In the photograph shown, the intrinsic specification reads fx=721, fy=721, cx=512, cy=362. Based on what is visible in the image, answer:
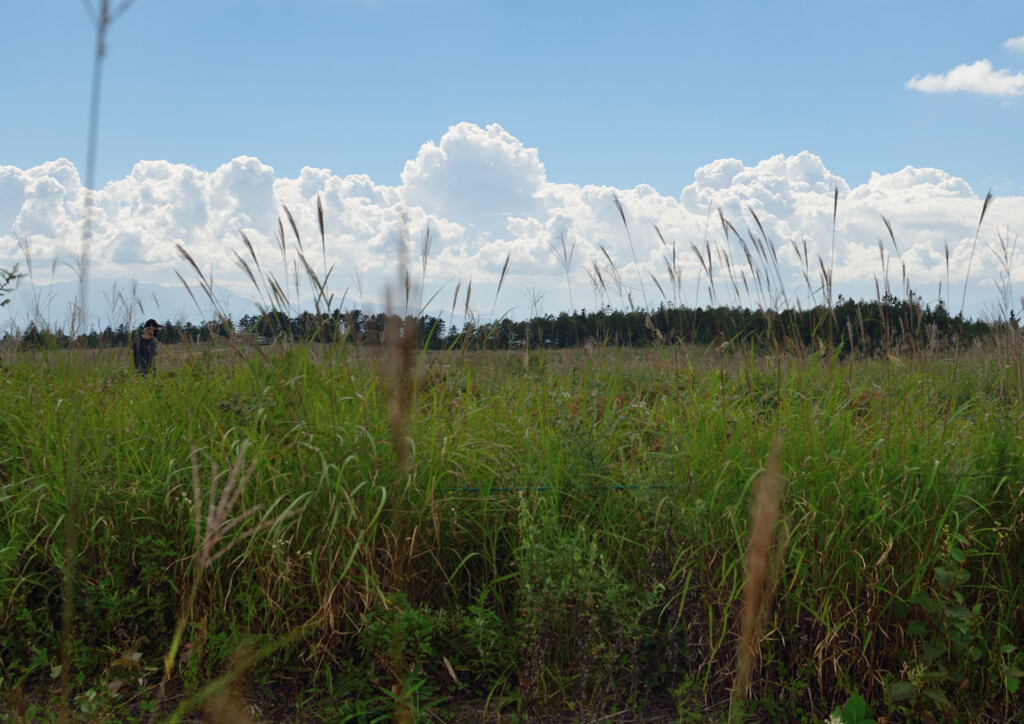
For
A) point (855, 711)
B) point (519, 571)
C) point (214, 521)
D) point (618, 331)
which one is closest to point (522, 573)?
point (519, 571)

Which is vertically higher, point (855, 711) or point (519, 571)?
point (519, 571)

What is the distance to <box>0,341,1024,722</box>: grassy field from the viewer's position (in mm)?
2455

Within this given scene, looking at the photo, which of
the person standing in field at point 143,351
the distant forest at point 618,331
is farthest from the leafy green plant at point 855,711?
the person standing in field at point 143,351

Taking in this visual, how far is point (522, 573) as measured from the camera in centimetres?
237

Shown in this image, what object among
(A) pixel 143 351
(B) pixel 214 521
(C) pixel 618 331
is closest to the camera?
(B) pixel 214 521

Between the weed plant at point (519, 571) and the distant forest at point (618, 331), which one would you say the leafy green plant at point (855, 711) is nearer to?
the weed plant at point (519, 571)

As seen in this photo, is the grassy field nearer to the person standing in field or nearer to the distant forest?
the distant forest

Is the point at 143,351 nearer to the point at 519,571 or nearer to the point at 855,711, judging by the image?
the point at 519,571

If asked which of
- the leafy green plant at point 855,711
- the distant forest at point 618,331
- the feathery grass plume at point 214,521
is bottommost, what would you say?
the leafy green plant at point 855,711

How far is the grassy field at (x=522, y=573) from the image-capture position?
8.05ft

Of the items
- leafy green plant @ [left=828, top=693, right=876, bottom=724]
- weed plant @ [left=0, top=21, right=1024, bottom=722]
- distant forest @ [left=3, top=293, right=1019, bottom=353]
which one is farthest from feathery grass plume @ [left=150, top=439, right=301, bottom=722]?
leafy green plant @ [left=828, top=693, right=876, bottom=724]

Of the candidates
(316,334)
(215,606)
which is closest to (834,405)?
(316,334)

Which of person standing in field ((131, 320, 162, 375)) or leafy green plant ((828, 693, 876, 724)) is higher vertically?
person standing in field ((131, 320, 162, 375))

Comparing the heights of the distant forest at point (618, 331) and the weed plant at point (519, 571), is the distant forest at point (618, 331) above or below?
above
